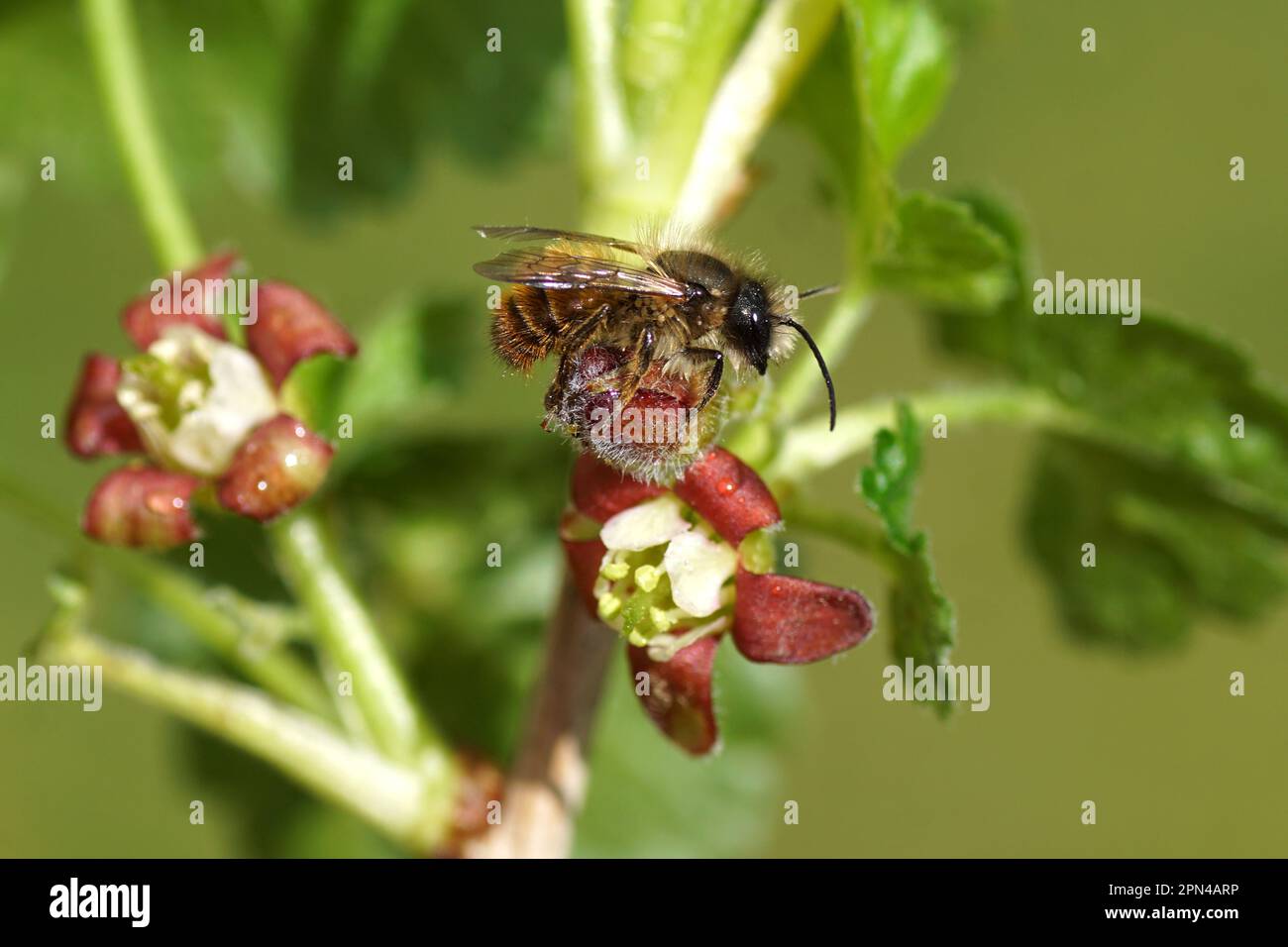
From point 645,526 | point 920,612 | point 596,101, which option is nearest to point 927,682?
point 920,612

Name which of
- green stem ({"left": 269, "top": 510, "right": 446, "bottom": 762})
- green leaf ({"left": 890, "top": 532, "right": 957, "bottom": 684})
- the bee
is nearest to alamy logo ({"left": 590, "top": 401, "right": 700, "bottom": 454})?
the bee

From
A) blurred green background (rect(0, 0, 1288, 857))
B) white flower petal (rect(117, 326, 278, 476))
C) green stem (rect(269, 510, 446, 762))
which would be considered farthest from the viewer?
blurred green background (rect(0, 0, 1288, 857))

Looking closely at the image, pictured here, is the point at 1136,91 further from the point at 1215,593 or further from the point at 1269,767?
the point at 1215,593

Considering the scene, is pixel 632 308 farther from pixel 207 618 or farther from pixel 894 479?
pixel 207 618

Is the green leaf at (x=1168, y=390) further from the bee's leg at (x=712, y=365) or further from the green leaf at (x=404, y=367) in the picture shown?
the green leaf at (x=404, y=367)

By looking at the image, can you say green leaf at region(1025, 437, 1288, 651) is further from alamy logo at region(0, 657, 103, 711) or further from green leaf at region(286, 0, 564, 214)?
alamy logo at region(0, 657, 103, 711)
